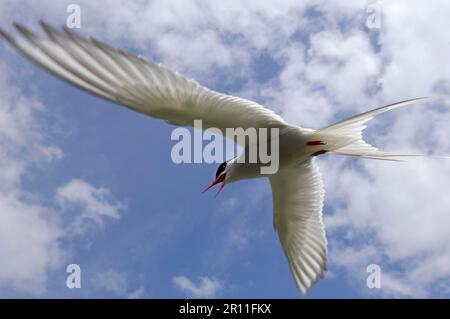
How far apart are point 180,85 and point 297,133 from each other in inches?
Answer: 74.8

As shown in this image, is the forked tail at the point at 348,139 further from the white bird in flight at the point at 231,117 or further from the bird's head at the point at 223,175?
the bird's head at the point at 223,175

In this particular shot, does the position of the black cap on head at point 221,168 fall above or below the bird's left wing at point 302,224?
above

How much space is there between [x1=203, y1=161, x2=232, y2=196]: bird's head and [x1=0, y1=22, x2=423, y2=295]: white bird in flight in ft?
0.04

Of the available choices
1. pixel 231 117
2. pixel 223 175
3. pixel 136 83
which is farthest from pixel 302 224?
pixel 136 83

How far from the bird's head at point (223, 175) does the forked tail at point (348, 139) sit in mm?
1129

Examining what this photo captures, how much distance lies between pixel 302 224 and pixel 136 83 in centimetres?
419

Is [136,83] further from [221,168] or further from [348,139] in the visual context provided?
[348,139]

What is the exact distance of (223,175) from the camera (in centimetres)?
729

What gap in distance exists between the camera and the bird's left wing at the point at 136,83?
405 centimetres

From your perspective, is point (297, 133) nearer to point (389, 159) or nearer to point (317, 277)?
point (389, 159)

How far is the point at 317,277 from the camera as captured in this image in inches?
314

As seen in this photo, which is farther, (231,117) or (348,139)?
(348,139)

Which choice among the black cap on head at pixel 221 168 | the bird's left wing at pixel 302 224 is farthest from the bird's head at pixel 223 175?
the bird's left wing at pixel 302 224

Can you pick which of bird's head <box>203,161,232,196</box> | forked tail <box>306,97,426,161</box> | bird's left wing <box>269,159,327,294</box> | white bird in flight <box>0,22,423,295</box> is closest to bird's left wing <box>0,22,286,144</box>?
white bird in flight <box>0,22,423,295</box>
